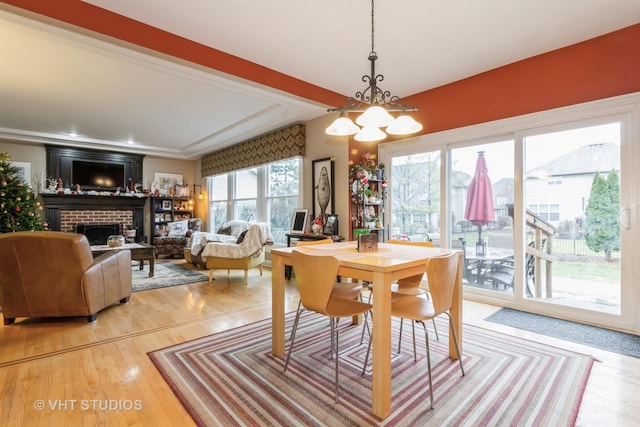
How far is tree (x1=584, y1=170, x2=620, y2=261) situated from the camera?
9.16ft

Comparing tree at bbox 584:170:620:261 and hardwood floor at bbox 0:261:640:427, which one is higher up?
tree at bbox 584:170:620:261

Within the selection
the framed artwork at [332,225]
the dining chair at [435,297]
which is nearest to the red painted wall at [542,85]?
the framed artwork at [332,225]

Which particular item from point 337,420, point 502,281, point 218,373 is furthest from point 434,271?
point 502,281

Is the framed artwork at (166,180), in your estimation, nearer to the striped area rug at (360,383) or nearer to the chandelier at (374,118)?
the striped area rug at (360,383)

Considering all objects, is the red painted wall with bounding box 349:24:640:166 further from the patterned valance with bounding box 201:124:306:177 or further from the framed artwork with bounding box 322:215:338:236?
the patterned valance with bounding box 201:124:306:177

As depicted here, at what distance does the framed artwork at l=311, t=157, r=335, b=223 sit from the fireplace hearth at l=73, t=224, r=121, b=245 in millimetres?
5329

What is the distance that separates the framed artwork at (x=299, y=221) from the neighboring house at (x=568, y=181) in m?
2.91

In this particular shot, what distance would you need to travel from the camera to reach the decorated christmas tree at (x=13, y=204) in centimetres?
492

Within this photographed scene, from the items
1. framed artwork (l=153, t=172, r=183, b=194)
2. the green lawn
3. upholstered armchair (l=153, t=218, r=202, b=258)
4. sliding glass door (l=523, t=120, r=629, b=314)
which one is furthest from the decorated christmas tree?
the green lawn

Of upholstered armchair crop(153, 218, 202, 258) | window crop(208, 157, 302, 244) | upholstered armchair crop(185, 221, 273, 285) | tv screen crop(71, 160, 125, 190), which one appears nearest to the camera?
upholstered armchair crop(185, 221, 273, 285)

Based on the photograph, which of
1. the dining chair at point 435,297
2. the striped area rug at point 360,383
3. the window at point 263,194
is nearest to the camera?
the striped area rug at point 360,383

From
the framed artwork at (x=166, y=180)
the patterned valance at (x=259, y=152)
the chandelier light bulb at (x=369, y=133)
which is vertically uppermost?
the patterned valance at (x=259, y=152)

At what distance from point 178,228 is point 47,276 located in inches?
179

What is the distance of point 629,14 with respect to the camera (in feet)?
8.07
